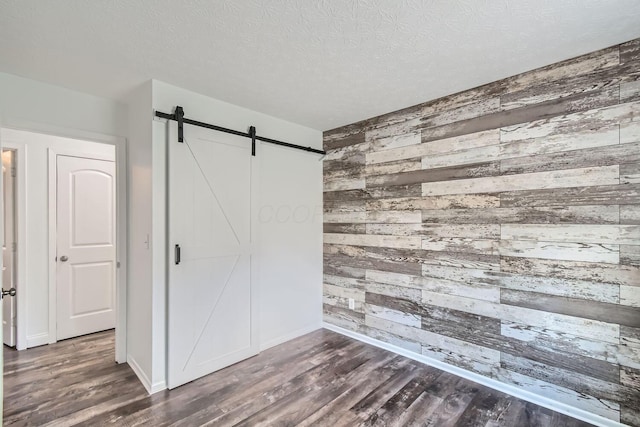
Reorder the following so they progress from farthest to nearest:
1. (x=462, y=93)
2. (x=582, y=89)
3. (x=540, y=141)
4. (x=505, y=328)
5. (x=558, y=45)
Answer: (x=462, y=93), (x=505, y=328), (x=540, y=141), (x=582, y=89), (x=558, y=45)

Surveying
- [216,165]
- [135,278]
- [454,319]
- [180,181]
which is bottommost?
[454,319]

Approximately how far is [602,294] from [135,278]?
3.64 meters

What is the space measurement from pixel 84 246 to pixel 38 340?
105 centimetres

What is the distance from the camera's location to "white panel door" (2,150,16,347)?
3.18 meters

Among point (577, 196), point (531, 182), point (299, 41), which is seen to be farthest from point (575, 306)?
point (299, 41)

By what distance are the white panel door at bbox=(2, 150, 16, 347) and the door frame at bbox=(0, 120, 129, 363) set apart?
8 centimetres

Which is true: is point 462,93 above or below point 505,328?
above

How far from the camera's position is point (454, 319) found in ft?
9.00

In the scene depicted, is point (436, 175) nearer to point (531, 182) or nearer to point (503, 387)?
point (531, 182)

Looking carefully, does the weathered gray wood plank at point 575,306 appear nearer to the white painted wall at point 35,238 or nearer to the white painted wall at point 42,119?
the white painted wall at point 42,119

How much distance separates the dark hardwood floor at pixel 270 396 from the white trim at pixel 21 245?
0.77 feet

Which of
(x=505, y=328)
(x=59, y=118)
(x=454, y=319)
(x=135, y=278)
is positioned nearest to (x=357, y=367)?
(x=454, y=319)

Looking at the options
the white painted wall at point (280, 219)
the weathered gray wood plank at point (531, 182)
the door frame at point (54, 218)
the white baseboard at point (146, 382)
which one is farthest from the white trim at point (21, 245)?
the weathered gray wood plank at point (531, 182)

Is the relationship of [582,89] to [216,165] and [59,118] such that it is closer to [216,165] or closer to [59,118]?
[216,165]
